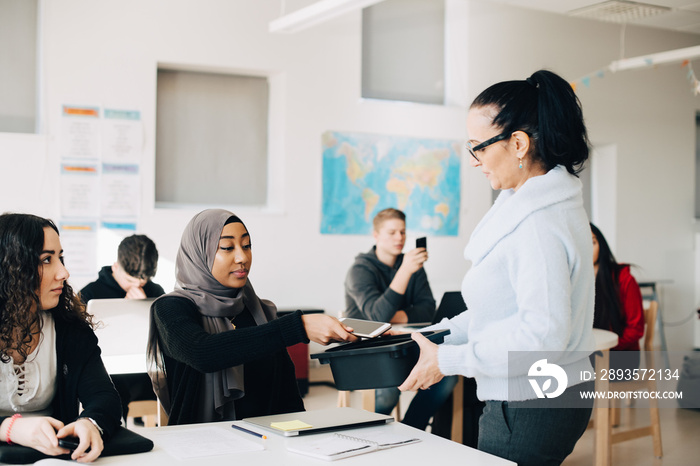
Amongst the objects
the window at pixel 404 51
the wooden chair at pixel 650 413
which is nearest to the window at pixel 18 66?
the window at pixel 404 51

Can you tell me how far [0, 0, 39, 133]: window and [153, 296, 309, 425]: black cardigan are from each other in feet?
11.2

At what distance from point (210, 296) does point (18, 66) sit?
3.60 m

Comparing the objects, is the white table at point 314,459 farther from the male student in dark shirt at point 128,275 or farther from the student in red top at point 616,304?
the student in red top at point 616,304

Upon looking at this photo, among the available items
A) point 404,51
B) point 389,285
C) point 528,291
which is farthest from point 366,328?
point 404,51

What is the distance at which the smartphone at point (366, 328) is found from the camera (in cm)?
173

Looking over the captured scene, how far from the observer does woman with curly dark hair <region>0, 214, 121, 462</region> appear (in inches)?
63.1

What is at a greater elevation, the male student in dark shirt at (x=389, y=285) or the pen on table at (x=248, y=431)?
the male student in dark shirt at (x=389, y=285)

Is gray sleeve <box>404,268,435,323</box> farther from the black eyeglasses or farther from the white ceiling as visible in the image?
the white ceiling

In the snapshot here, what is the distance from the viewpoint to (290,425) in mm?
1657

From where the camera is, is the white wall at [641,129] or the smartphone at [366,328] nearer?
the smartphone at [366,328]

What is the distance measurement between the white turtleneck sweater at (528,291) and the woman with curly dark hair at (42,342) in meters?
0.84

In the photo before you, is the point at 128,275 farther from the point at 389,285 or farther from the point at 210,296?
the point at 210,296

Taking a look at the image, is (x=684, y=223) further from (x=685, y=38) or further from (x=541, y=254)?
(x=541, y=254)

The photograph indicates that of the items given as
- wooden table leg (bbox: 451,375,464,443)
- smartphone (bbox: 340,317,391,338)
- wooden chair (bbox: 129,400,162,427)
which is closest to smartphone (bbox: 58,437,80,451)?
smartphone (bbox: 340,317,391,338)
